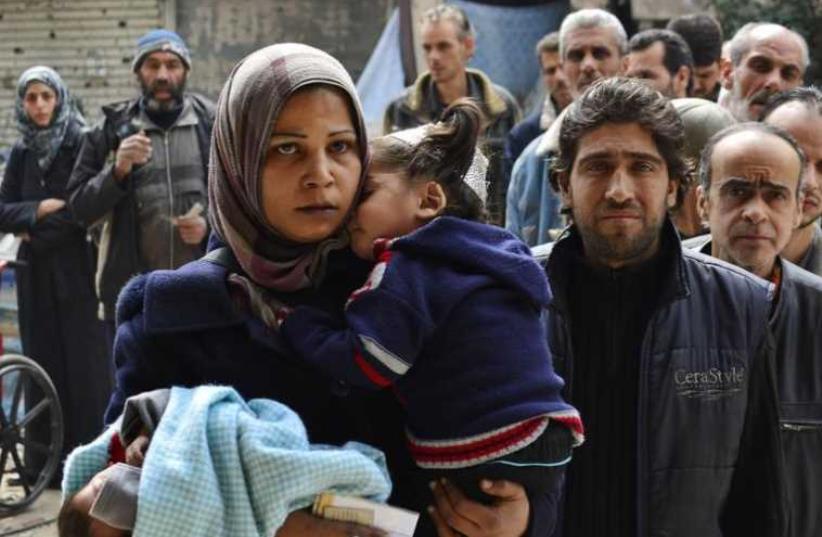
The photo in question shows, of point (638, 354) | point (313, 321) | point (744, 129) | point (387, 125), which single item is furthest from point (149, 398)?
point (387, 125)

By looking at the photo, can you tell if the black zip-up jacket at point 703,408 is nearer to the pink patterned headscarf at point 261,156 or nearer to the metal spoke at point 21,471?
the pink patterned headscarf at point 261,156

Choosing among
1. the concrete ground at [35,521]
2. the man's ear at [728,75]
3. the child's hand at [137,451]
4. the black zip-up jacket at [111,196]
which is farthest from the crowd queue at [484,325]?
the concrete ground at [35,521]

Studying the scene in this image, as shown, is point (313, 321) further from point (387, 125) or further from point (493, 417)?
point (387, 125)

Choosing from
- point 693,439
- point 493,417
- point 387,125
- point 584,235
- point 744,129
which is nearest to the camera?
point 493,417

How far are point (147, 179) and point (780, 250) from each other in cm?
414

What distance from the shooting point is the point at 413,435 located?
193 cm

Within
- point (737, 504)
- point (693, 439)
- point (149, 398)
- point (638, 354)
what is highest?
point (149, 398)

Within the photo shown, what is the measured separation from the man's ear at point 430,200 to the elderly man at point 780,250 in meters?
1.38

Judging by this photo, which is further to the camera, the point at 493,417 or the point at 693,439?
the point at 693,439

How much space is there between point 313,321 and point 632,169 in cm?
131

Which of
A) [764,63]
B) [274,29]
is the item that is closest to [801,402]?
[764,63]

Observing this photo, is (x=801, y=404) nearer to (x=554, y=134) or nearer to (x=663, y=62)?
(x=554, y=134)

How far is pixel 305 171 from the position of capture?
6.32 feet

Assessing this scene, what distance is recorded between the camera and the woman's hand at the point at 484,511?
6.27 feet
